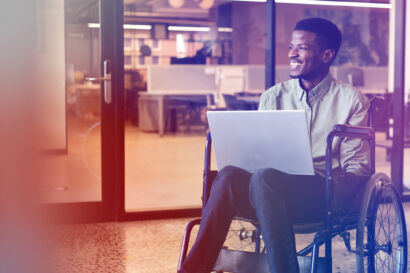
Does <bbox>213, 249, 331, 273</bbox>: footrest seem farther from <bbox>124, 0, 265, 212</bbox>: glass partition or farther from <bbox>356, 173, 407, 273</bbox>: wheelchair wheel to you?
<bbox>124, 0, 265, 212</bbox>: glass partition

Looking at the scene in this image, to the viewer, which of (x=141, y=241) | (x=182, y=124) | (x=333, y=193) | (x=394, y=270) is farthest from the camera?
(x=182, y=124)

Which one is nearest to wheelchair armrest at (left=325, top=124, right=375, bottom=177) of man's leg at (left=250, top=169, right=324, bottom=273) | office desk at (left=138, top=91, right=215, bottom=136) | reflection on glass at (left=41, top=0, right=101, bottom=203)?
man's leg at (left=250, top=169, right=324, bottom=273)

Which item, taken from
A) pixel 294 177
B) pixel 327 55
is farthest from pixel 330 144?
pixel 327 55

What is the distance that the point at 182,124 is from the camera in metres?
9.91

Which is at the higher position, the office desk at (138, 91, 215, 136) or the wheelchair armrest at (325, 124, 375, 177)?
the wheelchair armrest at (325, 124, 375, 177)

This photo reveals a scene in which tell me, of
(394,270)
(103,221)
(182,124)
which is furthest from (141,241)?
(182,124)

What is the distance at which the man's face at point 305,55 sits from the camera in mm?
2154

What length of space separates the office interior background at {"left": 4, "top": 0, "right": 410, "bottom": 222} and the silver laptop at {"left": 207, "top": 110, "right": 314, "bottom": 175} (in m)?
0.55

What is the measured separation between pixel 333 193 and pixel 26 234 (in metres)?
1.33

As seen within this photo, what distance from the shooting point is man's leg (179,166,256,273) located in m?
1.74

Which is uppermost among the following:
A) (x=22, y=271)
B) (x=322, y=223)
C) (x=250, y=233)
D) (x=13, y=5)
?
(x=13, y=5)

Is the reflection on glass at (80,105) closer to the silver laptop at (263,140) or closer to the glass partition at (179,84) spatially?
the glass partition at (179,84)

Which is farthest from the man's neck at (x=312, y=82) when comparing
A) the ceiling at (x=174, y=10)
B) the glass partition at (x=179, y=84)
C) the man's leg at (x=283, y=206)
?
the ceiling at (x=174, y=10)

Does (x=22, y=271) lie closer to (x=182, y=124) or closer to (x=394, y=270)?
(x=394, y=270)
